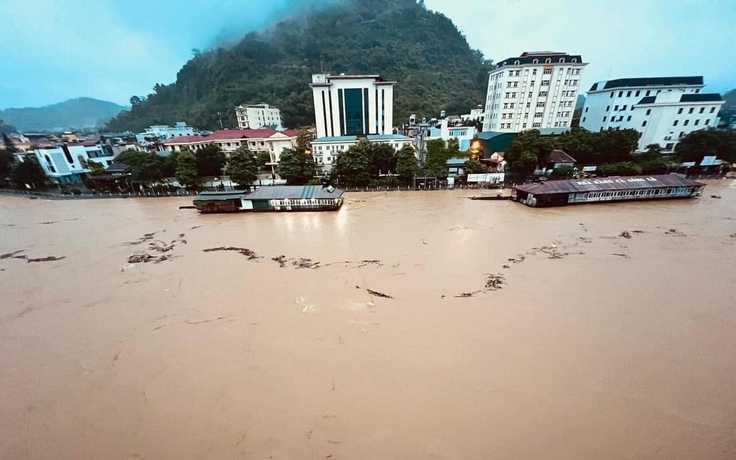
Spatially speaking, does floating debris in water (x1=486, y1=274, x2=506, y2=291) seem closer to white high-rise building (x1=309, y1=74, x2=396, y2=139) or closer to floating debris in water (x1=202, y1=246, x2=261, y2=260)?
floating debris in water (x1=202, y1=246, x2=261, y2=260)

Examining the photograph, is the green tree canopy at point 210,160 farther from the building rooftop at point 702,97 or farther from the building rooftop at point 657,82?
the building rooftop at point 702,97

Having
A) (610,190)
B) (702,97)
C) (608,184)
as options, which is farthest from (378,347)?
(702,97)

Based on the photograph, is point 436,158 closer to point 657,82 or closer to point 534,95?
point 534,95

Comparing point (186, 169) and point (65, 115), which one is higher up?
point (65, 115)

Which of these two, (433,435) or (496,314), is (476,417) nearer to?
(433,435)

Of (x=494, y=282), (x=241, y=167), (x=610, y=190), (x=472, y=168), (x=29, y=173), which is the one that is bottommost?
(x=494, y=282)

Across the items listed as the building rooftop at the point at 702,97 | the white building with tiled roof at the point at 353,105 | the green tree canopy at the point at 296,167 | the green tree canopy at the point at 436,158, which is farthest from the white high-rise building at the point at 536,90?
the green tree canopy at the point at 296,167
